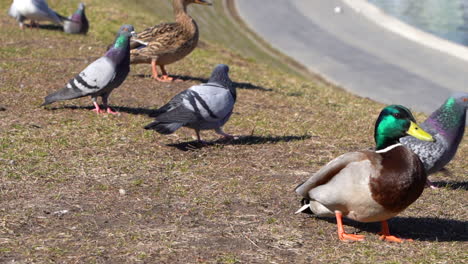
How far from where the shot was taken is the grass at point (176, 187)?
5891 mm

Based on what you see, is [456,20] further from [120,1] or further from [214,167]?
[214,167]

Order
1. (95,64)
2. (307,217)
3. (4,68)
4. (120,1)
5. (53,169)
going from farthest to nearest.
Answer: (120,1) < (4,68) < (95,64) < (53,169) < (307,217)

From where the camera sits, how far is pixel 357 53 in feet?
96.9

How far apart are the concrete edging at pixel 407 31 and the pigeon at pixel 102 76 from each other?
852 inches

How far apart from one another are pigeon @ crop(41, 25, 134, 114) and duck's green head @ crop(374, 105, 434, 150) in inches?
182

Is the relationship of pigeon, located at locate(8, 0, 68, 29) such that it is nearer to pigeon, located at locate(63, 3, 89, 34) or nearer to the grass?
pigeon, located at locate(63, 3, 89, 34)

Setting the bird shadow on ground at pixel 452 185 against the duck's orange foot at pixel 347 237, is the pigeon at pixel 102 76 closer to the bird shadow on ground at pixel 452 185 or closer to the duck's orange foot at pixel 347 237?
the bird shadow on ground at pixel 452 185

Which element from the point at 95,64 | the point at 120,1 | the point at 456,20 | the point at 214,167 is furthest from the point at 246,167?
the point at 456,20

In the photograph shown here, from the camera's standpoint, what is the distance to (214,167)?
8188 millimetres

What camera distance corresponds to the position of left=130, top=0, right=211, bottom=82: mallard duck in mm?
12523

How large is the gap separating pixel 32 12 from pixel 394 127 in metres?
13.0

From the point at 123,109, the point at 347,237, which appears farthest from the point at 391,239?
the point at 123,109

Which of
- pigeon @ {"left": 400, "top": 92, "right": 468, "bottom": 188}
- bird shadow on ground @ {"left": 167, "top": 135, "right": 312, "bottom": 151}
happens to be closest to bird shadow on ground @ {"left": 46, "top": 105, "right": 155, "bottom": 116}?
bird shadow on ground @ {"left": 167, "top": 135, "right": 312, "bottom": 151}

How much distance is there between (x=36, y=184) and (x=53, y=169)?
1.66ft
